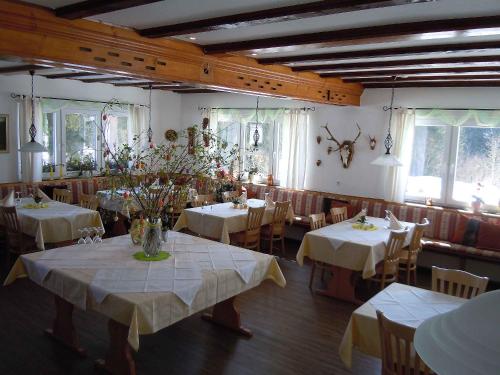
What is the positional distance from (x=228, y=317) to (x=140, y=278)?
1357 millimetres

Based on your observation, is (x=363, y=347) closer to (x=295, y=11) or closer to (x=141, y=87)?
(x=295, y=11)

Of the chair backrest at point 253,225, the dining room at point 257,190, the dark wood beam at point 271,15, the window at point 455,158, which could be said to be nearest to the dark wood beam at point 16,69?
the dining room at point 257,190

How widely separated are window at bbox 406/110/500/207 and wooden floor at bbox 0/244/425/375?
2.94m

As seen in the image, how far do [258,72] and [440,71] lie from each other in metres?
2.18

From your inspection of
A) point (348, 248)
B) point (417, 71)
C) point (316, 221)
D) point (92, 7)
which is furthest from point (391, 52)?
point (92, 7)

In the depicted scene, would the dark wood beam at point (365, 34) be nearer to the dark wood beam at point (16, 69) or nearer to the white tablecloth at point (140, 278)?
the white tablecloth at point (140, 278)

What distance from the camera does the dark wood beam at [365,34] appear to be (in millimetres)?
3195

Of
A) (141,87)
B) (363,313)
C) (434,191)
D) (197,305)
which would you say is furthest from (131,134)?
(363,313)

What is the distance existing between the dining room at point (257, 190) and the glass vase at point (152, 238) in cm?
2

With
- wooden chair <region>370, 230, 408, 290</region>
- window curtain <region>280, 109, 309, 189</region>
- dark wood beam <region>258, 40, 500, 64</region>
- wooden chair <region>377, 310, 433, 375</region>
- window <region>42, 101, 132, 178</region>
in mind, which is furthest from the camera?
window curtain <region>280, 109, 309, 189</region>

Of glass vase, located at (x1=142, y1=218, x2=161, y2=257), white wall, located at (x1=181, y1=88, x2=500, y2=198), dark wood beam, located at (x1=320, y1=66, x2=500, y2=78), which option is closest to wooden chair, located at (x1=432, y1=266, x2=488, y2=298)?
glass vase, located at (x1=142, y1=218, x2=161, y2=257)

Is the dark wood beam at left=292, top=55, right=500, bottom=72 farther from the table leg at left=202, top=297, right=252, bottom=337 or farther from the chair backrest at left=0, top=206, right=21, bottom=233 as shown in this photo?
the chair backrest at left=0, top=206, right=21, bottom=233

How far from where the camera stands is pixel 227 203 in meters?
7.23

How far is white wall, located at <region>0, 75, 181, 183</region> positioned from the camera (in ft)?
24.4
